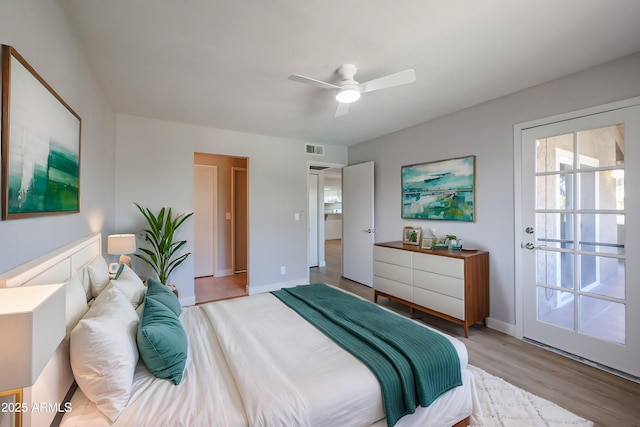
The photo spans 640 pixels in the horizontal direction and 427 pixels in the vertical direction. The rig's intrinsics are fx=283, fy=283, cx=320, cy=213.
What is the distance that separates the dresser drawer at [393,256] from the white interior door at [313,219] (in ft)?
8.42

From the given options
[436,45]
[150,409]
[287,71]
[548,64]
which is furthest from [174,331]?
[548,64]

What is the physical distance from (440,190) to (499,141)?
832 mm

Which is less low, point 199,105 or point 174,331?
point 199,105

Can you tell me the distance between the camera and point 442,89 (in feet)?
9.02

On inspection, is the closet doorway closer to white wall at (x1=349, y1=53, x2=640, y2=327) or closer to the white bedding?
white wall at (x1=349, y1=53, x2=640, y2=327)

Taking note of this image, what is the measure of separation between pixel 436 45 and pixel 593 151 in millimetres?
1666

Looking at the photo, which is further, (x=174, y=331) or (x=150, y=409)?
(x=174, y=331)

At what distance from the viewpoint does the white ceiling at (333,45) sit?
1.66m

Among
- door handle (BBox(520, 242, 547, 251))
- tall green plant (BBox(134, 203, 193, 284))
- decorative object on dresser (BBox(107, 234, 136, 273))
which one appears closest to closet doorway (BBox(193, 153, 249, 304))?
tall green plant (BBox(134, 203, 193, 284))

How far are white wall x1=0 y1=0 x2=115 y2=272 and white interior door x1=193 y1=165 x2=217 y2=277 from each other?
2333 millimetres

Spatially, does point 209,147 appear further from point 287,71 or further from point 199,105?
point 287,71

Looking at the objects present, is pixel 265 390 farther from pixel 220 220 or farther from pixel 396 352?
pixel 220 220

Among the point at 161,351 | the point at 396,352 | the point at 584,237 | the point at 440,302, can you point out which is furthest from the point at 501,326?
the point at 161,351

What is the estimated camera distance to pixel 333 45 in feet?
6.57
